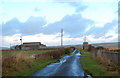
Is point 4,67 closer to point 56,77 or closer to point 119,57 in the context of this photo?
point 56,77

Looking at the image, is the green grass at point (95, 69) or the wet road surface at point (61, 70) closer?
the green grass at point (95, 69)

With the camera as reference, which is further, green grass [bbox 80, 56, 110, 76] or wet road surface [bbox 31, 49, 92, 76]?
wet road surface [bbox 31, 49, 92, 76]

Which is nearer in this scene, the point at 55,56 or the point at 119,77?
the point at 119,77

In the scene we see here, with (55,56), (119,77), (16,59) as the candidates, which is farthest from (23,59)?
(55,56)

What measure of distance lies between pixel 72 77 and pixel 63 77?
2.02 feet

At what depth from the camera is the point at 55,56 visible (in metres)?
41.5

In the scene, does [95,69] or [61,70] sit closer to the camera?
[95,69]

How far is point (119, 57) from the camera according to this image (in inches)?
799

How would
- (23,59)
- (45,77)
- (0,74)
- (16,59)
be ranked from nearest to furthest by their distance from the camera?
(45,77) → (0,74) → (16,59) → (23,59)

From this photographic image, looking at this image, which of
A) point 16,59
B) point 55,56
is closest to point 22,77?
point 16,59

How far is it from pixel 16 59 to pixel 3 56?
1806 mm

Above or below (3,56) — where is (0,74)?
below

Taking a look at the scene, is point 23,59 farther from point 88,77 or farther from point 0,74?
point 88,77

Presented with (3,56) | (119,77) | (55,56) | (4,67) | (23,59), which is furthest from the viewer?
(55,56)
